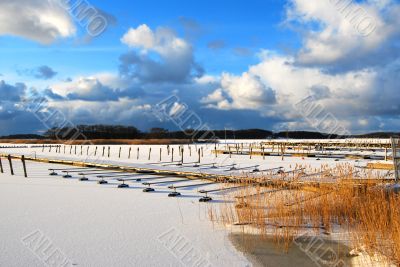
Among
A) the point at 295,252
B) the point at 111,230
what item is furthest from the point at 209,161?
the point at 295,252

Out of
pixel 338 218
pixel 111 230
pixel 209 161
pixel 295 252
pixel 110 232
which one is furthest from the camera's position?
pixel 209 161

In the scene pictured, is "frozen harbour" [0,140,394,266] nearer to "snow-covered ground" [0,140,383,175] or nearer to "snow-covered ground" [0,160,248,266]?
"snow-covered ground" [0,160,248,266]

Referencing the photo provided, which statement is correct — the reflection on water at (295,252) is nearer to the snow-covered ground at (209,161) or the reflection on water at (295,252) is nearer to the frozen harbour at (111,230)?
the frozen harbour at (111,230)

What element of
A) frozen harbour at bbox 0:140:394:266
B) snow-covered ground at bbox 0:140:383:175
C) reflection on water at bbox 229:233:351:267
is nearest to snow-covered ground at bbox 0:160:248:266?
frozen harbour at bbox 0:140:394:266

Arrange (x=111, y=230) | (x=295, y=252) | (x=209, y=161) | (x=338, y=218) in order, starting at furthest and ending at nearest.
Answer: (x=209, y=161), (x=338, y=218), (x=111, y=230), (x=295, y=252)

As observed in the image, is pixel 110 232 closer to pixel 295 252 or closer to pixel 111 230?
pixel 111 230

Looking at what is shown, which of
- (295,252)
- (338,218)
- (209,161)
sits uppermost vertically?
(209,161)

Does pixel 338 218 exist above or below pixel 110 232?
above

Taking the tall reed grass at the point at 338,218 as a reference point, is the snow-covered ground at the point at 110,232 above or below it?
below

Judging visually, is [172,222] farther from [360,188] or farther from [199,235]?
[360,188]

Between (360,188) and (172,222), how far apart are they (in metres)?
3.75

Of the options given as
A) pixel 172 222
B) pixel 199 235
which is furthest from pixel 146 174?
pixel 199 235

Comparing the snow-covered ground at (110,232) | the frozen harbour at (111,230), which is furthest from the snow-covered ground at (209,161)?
the snow-covered ground at (110,232)

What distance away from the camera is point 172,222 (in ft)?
20.5
